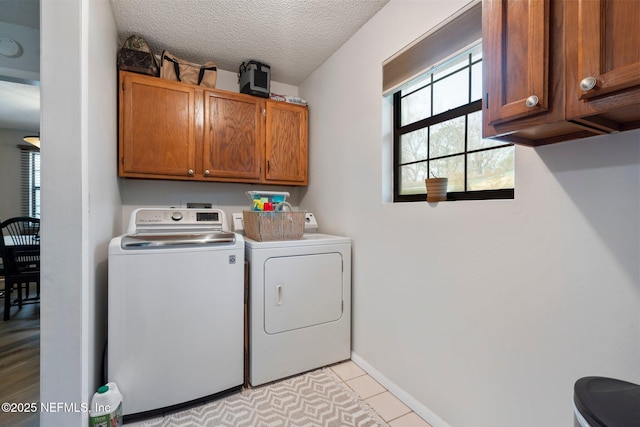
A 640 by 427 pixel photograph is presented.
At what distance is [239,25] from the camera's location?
80.1 inches

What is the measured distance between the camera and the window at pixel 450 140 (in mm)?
1388

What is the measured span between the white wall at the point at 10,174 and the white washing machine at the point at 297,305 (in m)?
5.38

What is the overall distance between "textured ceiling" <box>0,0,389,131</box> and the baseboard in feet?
8.00

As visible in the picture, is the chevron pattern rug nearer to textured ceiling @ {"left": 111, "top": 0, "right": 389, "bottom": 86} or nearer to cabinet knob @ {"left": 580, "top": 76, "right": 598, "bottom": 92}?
cabinet knob @ {"left": 580, "top": 76, "right": 598, "bottom": 92}

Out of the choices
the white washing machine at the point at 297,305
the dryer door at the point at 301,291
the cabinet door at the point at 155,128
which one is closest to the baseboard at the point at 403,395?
the white washing machine at the point at 297,305

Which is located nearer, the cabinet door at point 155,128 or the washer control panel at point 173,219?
the washer control panel at point 173,219

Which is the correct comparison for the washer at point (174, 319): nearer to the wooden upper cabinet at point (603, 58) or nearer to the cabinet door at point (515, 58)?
the cabinet door at point (515, 58)

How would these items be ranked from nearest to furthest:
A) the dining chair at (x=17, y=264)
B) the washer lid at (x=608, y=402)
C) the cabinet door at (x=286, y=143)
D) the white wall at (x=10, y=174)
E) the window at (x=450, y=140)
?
the washer lid at (x=608, y=402) < the window at (x=450, y=140) < the cabinet door at (x=286, y=143) < the dining chair at (x=17, y=264) < the white wall at (x=10, y=174)

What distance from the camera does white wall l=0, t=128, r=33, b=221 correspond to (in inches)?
182

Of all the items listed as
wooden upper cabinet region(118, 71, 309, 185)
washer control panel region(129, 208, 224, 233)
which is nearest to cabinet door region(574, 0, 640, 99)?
washer control panel region(129, 208, 224, 233)

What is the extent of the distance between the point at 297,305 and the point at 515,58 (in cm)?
174

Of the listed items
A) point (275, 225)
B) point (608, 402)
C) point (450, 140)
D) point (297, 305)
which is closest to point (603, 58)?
point (608, 402)

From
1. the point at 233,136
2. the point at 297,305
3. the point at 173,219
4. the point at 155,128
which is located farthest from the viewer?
the point at 233,136

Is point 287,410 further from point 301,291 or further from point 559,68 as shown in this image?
point 559,68
